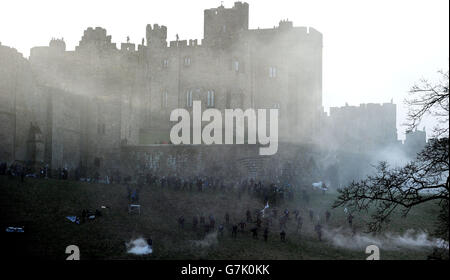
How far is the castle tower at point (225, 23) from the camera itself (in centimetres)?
5850

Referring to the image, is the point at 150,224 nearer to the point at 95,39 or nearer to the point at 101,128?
the point at 101,128

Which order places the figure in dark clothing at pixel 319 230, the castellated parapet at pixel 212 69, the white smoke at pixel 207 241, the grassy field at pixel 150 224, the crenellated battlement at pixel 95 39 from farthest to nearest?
the castellated parapet at pixel 212 69
the crenellated battlement at pixel 95 39
the figure in dark clothing at pixel 319 230
the white smoke at pixel 207 241
the grassy field at pixel 150 224

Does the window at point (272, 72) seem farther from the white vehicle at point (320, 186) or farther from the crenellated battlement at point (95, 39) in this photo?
the white vehicle at point (320, 186)

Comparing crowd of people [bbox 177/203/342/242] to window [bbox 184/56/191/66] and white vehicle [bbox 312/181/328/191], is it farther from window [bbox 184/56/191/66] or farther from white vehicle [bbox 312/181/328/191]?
window [bbox 184/56/191/66]

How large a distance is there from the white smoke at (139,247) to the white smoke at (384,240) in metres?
10.9

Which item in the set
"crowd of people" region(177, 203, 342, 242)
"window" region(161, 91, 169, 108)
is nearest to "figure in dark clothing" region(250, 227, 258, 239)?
"crowd of people" region(177, 203, 342, 242)

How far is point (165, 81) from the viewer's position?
59.9 metres

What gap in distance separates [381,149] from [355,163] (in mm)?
15653

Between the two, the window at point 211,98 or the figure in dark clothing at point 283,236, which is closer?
the figure in dark clothing at point 283,236

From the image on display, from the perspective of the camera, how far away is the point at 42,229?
2634 cm

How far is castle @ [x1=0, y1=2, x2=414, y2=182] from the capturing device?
5091cm

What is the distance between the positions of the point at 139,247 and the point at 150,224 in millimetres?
4583

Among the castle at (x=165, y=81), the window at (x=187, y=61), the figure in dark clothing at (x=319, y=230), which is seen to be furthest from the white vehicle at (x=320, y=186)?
the window at (x=187, y=61)

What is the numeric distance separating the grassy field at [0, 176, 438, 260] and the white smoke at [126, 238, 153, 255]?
18.0 inches
